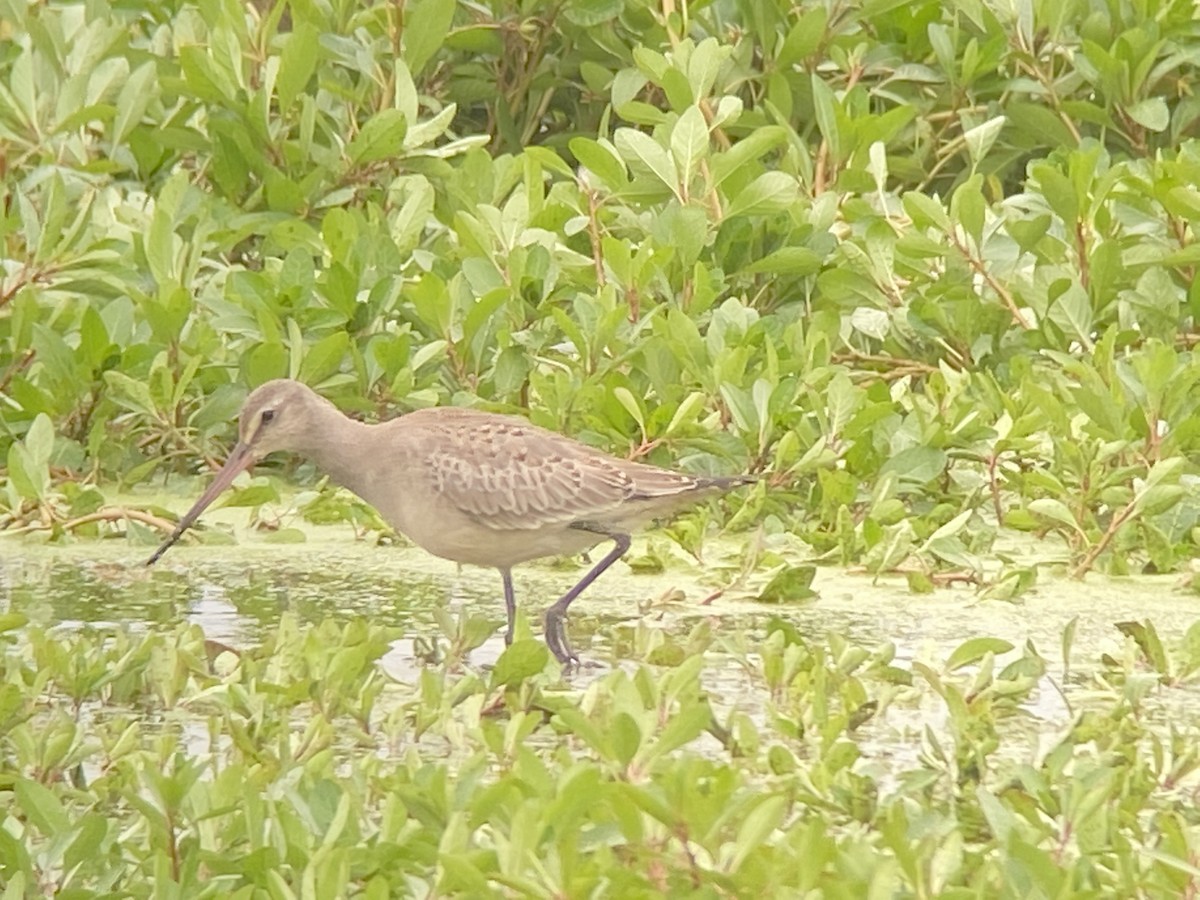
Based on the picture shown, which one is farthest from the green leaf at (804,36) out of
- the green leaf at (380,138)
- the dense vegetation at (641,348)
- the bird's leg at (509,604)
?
the bird's leg at (509,604)

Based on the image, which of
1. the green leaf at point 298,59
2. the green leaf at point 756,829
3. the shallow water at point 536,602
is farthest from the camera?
the green leaf at point 298,59

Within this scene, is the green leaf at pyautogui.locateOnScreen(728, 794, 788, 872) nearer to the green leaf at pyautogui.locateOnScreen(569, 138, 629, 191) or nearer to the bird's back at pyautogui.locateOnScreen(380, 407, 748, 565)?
the bird's back at pyautogui.locateOnScreen(380, 407, 748, 565)

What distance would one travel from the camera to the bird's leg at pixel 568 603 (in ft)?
18.7

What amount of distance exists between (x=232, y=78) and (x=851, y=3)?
2.17 m

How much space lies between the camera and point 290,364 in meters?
6.95

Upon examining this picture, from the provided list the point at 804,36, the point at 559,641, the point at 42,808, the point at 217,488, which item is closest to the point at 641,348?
the point at 217,488

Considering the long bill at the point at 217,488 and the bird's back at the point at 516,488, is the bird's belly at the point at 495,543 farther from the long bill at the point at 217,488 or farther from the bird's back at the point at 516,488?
the long bill at the point at 217,488

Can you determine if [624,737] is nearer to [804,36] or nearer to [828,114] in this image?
[828,114]

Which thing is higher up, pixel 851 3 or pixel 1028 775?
pixel 851 3

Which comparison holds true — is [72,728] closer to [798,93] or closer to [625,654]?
[625,654]

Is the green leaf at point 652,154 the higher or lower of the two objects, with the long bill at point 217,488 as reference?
higher

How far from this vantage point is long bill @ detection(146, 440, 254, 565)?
6.38m

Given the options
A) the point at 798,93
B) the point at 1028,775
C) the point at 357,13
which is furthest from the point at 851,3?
the point at 1028,775

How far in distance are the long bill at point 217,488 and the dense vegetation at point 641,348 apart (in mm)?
213
